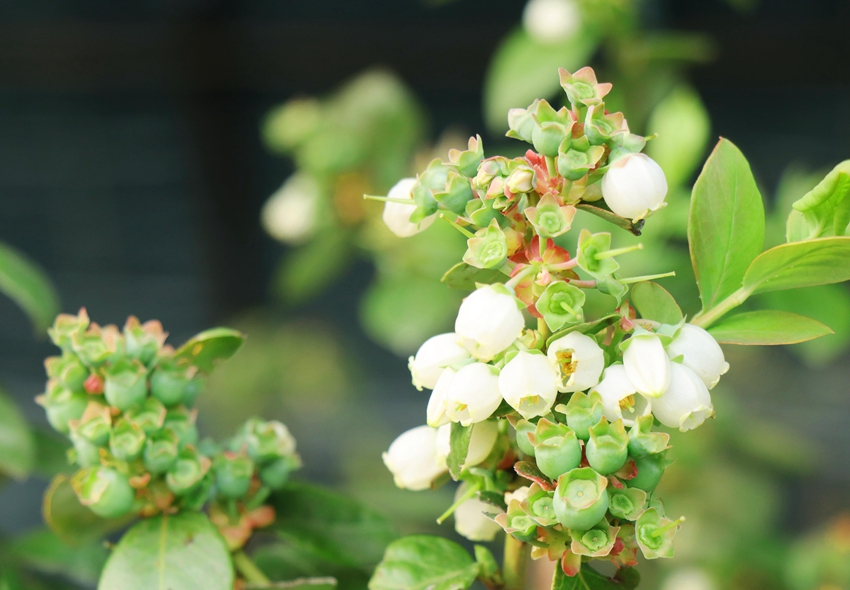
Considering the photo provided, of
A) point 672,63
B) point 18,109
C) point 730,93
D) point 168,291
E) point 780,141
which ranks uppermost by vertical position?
point 18,109

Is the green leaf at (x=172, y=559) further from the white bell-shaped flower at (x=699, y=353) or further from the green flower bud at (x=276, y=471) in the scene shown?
the white bell-shaped flower at (x=699, y=353)

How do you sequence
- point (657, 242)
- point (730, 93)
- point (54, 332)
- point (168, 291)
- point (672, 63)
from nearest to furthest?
1. point (54, 332)
2. point (657, 242)
3. point (672, 63)
4. point (730, 93)
5. point (168, 291)

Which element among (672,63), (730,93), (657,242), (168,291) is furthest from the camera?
(168,291)

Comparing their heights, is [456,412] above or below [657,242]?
below

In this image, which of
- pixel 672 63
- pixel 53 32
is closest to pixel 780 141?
pixel 672 63

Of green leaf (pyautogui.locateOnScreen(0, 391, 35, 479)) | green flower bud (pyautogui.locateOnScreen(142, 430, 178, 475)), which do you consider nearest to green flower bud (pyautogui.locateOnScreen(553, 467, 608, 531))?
green flower bud (pyautogui.locateOnScreen(142, 430, 178, 475))

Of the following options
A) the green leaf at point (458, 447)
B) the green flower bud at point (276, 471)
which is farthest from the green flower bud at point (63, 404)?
the green leaf at point (458, 447)

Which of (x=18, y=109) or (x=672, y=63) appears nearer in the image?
(x=672, y=63)

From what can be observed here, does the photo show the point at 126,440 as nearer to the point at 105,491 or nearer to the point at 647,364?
the point at 105,491

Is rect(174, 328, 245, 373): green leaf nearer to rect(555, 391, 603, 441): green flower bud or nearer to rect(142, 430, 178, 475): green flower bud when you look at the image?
rect(142, 430, 178, 475): green flower bud

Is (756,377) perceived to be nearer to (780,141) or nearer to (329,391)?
(780,141)
